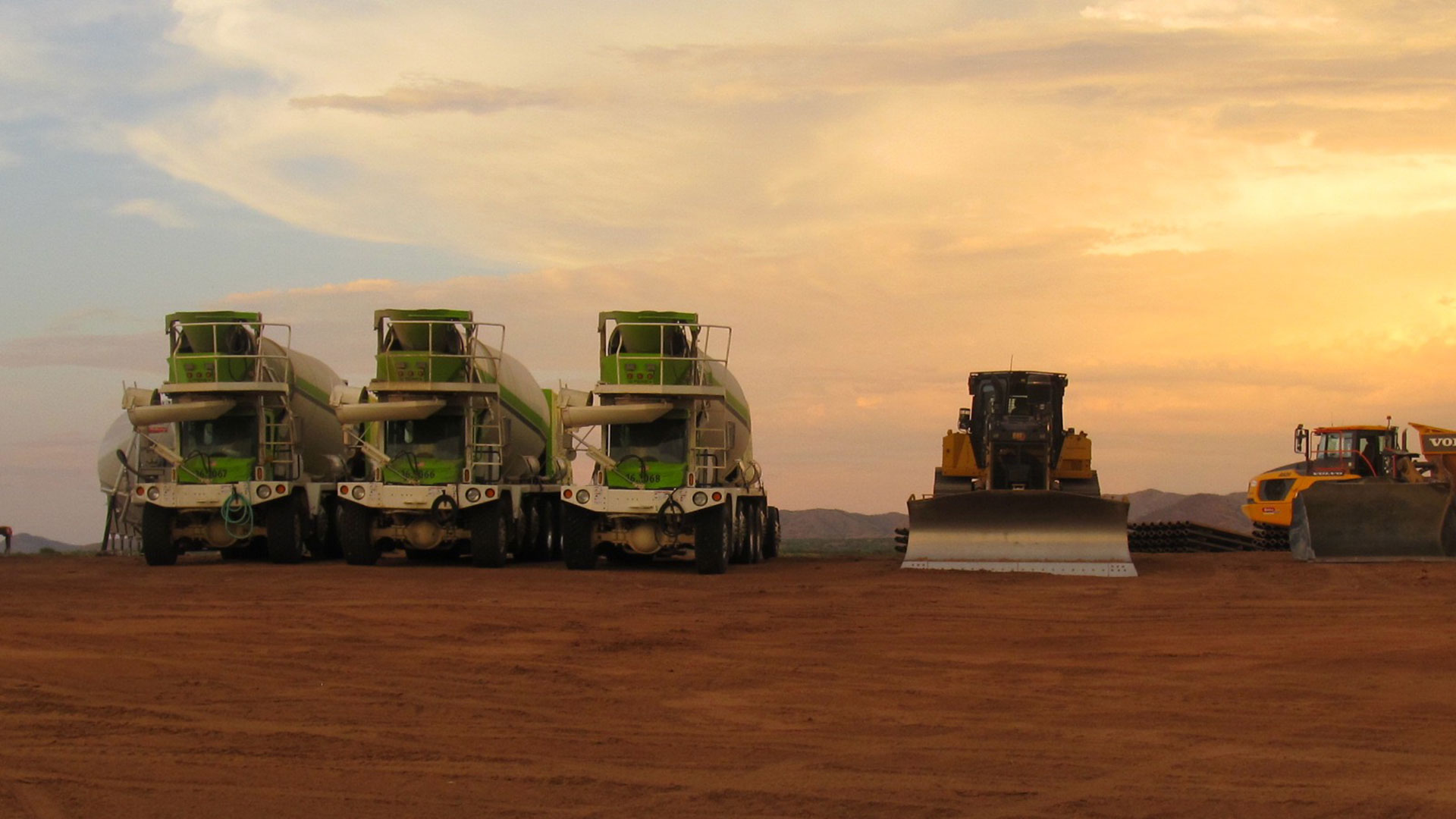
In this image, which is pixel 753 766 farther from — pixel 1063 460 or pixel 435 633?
pixel 1063 460

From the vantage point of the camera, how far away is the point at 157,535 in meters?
25.0

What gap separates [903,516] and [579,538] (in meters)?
51.2

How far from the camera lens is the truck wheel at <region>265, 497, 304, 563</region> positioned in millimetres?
25219

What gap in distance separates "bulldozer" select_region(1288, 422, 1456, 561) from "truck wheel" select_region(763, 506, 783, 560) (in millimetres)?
9606

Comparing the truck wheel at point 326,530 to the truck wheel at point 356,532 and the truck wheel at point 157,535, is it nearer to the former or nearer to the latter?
the truck wheel at point 356,532

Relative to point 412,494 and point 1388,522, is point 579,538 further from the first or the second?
point 1388,522

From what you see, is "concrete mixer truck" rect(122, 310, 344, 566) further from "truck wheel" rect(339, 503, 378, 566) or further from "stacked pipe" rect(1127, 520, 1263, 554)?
"stacked pipe" rect(1127, 520, 1263, 554)

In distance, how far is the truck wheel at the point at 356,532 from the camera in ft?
80.2

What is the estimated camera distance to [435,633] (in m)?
14.7

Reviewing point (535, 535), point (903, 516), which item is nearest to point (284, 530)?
point (535, 535)

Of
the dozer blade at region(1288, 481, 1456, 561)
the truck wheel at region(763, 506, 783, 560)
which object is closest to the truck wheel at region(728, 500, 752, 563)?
the truck wheel at region(763, 506, 783, 560)

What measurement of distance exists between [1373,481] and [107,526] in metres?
23.8

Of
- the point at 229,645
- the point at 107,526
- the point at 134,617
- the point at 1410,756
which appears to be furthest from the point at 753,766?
the point at 107,526

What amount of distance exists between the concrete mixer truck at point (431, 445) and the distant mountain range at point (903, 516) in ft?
136
